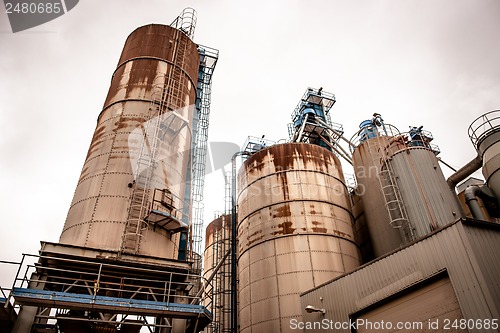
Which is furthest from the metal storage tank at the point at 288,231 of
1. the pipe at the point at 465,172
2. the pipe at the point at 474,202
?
the pipe at the point at 474,202

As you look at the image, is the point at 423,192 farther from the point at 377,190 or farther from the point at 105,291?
the point at 105,291

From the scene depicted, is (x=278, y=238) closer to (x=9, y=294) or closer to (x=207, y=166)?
(x=207, y=166)

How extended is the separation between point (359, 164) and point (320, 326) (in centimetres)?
1235

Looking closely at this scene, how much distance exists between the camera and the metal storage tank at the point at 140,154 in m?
13.1

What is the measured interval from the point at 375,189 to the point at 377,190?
0.20 m

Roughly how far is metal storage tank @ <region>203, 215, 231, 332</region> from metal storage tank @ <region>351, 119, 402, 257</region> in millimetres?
10536

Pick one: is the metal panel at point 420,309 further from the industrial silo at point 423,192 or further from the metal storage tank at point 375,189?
the metal storage tank at point 375,189

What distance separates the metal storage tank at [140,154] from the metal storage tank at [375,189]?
10.4m

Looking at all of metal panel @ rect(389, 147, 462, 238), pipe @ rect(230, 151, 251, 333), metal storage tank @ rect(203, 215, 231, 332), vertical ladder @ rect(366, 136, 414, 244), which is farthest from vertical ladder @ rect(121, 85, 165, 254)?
pipe @ rect(230, 151, 251, 333)

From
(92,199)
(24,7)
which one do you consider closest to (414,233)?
(92,199)

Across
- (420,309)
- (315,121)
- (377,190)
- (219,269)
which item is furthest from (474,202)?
(219,269)

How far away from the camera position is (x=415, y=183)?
15906mm

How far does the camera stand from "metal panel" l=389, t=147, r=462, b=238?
588 inches

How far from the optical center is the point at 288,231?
59.8ft
